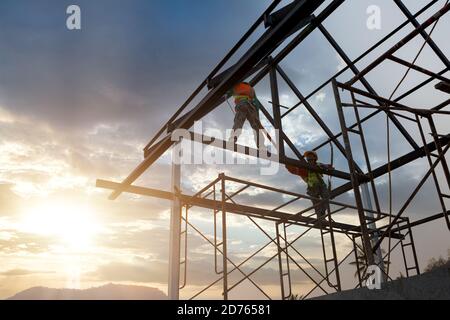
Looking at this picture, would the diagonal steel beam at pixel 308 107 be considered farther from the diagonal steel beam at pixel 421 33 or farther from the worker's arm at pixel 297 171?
the diagonal steel beam at pixel 421 33

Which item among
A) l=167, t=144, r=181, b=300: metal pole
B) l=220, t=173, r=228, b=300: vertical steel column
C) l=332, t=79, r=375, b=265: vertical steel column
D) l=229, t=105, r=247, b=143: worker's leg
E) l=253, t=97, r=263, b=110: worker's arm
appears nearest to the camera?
l=332, t=79, r=375, b=265: vertical steel column

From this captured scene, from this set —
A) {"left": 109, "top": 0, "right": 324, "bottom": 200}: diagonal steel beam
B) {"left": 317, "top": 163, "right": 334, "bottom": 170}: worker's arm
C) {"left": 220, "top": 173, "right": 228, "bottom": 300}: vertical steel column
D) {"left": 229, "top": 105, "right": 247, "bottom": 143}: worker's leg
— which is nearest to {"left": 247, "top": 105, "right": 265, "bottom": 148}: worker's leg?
{"left": 229, "top": 105, "right": 247, "bottom": 143}: worker's leg

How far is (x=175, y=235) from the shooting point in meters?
9.80

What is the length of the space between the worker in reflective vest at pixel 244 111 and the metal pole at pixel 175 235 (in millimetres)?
1938

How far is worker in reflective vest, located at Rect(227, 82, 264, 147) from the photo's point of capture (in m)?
8.34

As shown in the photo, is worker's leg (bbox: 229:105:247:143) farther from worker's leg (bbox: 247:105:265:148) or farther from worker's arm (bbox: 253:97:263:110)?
worker's arm (bbox: 253:97:263:110)

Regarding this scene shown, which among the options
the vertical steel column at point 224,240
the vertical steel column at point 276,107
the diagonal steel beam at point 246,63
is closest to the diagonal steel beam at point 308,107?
the vertical steel column at point 276,107

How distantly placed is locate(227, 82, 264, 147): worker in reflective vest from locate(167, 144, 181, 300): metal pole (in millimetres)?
1938

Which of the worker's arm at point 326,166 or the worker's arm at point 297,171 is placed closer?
the worker's arm at point 326,166

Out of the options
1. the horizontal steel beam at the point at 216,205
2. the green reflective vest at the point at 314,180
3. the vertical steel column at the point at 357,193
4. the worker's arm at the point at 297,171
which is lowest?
the vertical steel column at the point at 357,193

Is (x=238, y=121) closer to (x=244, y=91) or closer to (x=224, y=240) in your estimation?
(x=244, y=91)

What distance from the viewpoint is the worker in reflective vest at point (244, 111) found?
8344mm
